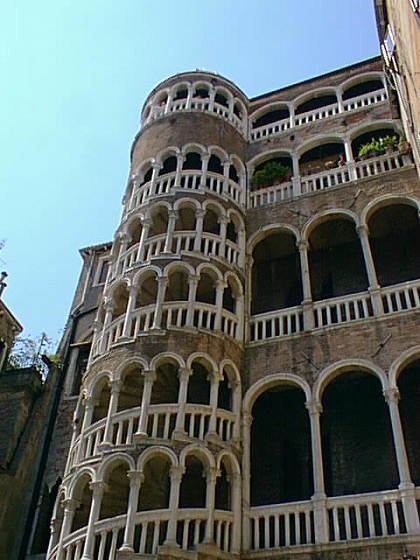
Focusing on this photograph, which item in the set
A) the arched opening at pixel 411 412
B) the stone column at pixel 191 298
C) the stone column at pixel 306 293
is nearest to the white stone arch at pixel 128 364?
the stone column at pixel 191 298

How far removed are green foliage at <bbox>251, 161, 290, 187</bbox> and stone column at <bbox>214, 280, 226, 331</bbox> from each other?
5151mm

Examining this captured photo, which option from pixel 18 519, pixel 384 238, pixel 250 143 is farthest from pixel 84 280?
pixel 384 238

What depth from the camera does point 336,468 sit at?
1486 cm

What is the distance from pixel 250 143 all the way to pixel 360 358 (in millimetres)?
10807

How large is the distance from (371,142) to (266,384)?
9688mm

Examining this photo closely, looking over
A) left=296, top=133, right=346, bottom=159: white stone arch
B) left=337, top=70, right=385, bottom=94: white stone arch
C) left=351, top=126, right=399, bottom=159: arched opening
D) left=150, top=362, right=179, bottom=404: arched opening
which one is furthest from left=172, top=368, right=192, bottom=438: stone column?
left=337, top=70, right=385, bottom=94: white stone arch

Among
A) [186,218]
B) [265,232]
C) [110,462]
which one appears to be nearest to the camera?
[110,462]

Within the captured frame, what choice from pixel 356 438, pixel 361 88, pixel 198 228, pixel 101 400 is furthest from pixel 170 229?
pixel 361 88

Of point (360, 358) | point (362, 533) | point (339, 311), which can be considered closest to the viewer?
point (362, 533)

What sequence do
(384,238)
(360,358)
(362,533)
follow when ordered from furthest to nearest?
(384,238) → (360,358) → (362,533)

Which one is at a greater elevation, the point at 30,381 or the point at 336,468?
the point at 30,381

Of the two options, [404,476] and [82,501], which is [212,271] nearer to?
[82,501]

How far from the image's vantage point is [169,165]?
2048 cm

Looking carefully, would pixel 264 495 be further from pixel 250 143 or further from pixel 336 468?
pixel 250 143
